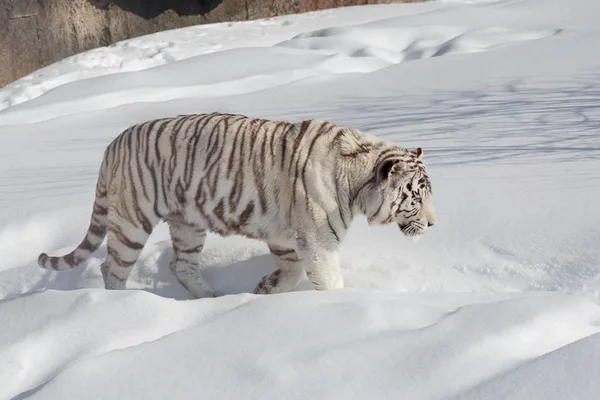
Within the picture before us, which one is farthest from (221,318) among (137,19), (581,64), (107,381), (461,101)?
(137,19)

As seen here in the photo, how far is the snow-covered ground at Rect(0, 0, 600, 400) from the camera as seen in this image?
2857mm

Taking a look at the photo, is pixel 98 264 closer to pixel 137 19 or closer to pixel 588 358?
pixel 588 358

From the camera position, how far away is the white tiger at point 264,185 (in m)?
3.79

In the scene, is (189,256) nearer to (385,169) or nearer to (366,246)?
(366,246)

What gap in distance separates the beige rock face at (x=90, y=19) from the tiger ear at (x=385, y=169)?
6326 mm

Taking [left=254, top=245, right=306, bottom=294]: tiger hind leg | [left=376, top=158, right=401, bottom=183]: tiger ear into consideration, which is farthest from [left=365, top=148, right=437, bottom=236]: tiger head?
[left=254, top=245, right=306, bottom=294]: tiger hind leg

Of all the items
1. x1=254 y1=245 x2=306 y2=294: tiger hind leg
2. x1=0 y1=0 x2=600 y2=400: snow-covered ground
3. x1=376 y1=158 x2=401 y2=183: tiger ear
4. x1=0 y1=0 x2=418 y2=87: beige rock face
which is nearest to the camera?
x1=0 y1=0 x2=600 y2=400: snow-covered ground

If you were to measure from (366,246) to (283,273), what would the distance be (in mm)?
458

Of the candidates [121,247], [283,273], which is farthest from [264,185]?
[121,247]

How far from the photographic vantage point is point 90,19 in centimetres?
959

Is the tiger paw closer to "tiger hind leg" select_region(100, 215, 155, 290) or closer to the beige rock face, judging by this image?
"tiger hind leg" select_region(100, 215, 155, 290)

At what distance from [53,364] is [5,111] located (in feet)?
14.8

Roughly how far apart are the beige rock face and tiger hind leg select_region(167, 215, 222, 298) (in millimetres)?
5688

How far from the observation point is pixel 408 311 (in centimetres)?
327
